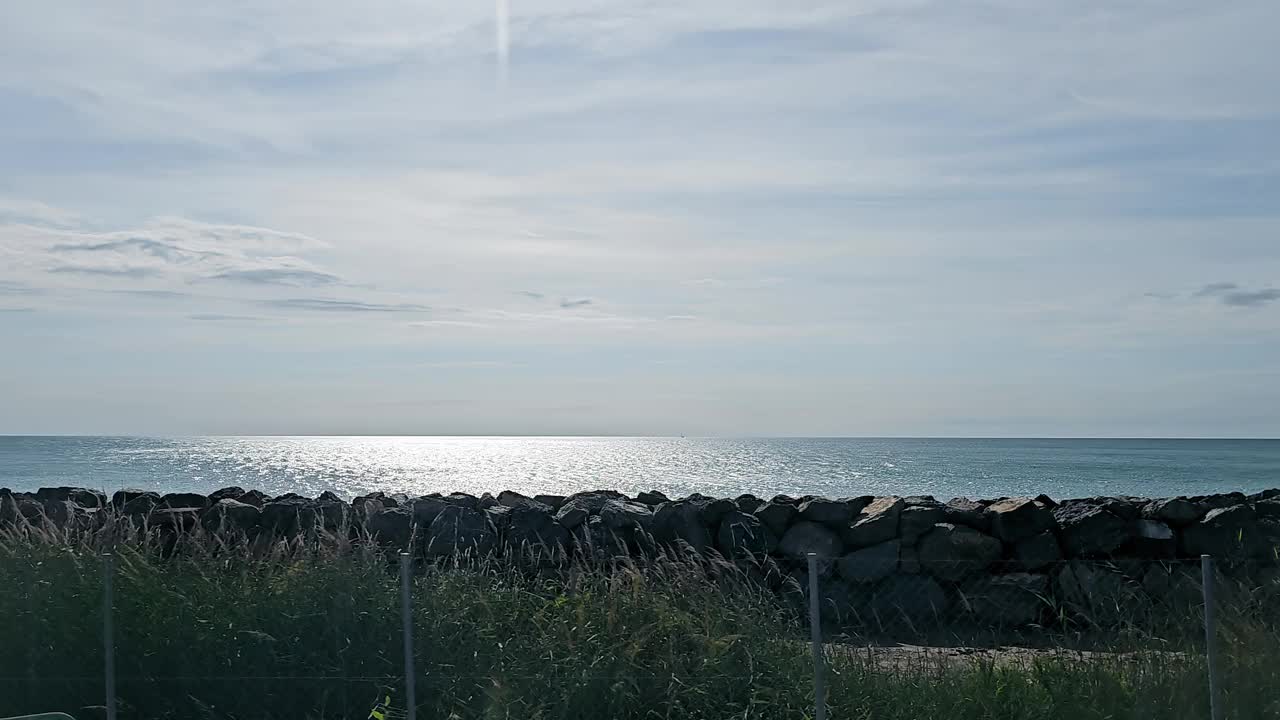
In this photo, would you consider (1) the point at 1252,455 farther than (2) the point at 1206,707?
Yes

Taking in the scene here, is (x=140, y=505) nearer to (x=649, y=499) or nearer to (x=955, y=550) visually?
(x=649, y=499)

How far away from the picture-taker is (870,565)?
12008mm

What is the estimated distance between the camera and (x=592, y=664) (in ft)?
23.6

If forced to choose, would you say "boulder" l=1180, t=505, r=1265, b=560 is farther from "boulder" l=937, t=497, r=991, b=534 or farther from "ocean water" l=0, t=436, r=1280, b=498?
"ocean water" l=0, t=436, r=1280, b=498

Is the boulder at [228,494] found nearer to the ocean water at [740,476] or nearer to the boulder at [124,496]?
the boulder at [124,496]

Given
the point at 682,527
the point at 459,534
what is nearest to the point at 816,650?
the point at 682,527

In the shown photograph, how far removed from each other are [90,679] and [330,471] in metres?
77.1

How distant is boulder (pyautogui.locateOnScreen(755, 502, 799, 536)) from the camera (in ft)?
40.9

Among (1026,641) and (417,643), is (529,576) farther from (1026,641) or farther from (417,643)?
(1026,641)

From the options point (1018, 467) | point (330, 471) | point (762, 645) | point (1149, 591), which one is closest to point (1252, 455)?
point (1018, 467)

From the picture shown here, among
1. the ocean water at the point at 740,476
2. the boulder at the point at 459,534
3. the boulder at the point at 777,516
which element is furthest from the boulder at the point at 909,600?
the ocean water at the point at 740,476

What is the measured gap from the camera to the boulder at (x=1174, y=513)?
1254cm

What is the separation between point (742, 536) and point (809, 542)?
0.73 metres

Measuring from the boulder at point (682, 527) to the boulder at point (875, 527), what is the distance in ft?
5.17
